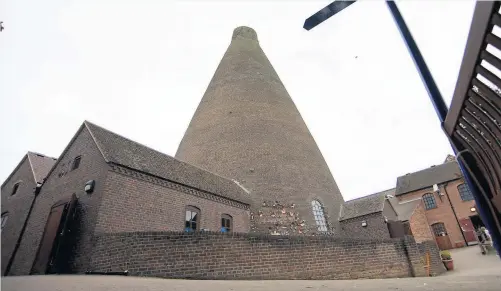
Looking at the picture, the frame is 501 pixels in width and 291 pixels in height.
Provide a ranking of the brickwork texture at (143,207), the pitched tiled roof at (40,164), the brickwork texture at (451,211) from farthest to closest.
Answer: the brickwork texture at (451,211), the pitched tiled roof at (40,164), the brickwork texture at (143,207)

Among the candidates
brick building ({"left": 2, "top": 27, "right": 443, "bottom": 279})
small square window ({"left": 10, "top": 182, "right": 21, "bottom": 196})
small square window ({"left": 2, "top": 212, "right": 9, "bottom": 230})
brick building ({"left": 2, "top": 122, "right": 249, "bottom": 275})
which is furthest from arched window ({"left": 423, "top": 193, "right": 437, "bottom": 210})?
small square window ({"left": 10, "top": 182, "right": 21, "bottom": 196})

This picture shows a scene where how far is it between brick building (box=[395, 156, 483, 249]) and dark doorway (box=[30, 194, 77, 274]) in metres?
27.7

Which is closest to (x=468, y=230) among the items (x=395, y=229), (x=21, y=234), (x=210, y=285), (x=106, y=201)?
(x=395, y=229)

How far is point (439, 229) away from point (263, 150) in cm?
2064

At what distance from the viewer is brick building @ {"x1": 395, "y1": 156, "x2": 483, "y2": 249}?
85.6ft

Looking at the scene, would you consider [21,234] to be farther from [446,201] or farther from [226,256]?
[446,201]

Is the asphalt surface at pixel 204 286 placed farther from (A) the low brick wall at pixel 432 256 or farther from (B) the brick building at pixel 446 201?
(B) the brick building at pixel 446 201

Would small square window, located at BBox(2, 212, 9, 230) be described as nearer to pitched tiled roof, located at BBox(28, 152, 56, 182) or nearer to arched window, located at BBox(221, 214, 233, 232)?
pitched tiled roof, located at BBox(28, 152, 56, 182)

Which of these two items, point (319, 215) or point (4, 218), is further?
point (319, 215)

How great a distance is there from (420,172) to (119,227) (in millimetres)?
33922

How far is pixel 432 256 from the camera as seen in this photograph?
11.9m

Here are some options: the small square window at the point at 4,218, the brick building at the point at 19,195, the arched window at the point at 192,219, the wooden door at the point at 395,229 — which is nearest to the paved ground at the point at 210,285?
the arched window at the point at 192,219

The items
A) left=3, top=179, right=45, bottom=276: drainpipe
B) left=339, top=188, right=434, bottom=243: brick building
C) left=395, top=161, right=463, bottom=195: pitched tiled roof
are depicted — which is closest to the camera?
left=3, top=179, right=45, bottom=276: drainpipe

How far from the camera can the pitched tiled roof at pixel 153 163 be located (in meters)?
12.3
